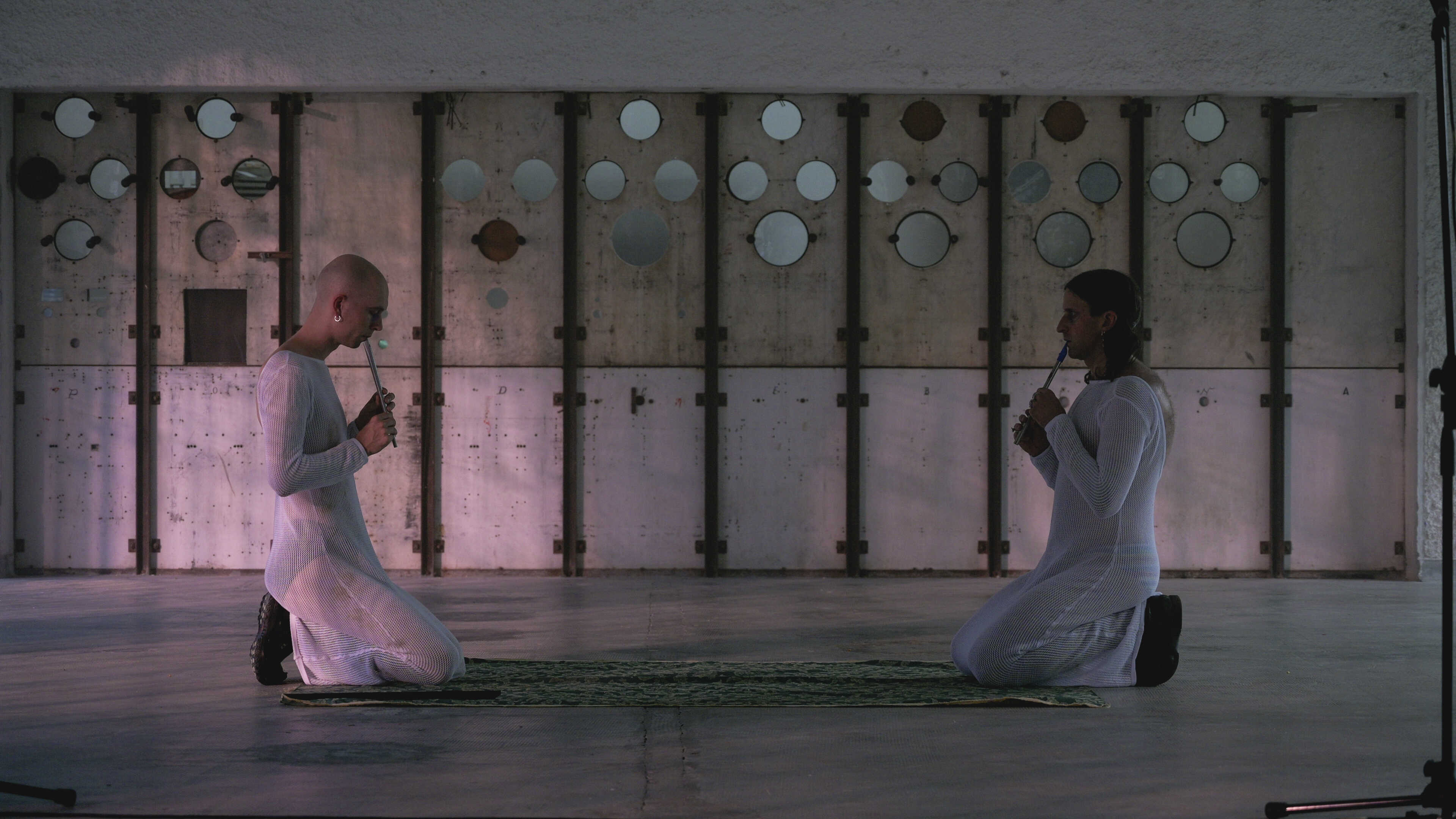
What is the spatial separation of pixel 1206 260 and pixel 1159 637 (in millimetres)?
4064

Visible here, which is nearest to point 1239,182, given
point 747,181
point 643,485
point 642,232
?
point 747,181

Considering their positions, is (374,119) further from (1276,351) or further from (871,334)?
(1276,351)

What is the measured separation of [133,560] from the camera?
23.7ft

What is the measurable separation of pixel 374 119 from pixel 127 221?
5.06ft

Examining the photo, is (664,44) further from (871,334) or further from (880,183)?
(871,334)

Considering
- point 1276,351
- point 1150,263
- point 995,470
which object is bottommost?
point 995,470

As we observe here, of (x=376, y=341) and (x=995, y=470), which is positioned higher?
(x=376, y=341)

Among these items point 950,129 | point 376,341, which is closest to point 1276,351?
A: point 950,129

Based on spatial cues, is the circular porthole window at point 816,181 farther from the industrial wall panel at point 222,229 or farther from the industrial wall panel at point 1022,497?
the industrial wall panel at point 222,229

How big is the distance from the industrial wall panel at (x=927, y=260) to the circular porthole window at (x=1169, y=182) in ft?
3.28

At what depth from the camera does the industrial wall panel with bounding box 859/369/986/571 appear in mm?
7293

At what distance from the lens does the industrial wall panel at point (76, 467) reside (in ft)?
23.7

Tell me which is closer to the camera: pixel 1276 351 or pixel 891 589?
pixel 891 589

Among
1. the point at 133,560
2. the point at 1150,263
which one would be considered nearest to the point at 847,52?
the point at 1150,263
